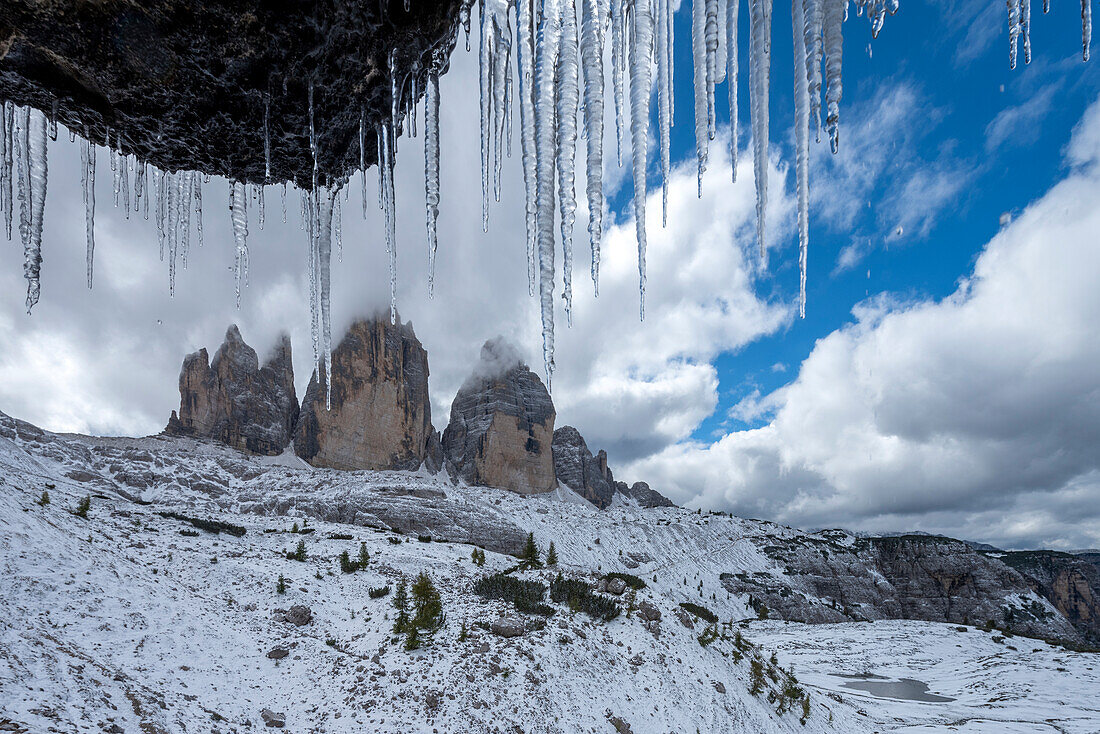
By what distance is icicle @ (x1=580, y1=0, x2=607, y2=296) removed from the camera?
129 inches

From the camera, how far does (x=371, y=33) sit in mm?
3270

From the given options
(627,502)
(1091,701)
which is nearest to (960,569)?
(1091,701)

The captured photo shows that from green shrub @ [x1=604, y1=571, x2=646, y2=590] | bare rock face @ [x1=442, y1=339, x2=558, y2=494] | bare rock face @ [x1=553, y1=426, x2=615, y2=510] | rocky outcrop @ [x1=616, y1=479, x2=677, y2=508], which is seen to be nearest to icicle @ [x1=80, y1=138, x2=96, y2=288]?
green shrub @ [x1=604, y1=571, x2=646, y2=590]

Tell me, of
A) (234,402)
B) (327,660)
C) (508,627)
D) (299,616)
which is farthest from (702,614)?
(234,402)

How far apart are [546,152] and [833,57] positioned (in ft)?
5.91

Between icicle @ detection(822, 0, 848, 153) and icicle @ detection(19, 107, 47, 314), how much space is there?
7.25 meters

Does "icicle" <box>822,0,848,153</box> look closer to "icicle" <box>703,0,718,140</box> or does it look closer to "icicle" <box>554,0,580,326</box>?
"icicle" <box>703,0,718,140</box>

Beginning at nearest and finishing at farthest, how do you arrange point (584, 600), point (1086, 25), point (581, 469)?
point (1086, 25)
point (584, 600)
point (581, 469)

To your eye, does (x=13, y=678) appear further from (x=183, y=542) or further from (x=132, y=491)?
(x=132, y=491)

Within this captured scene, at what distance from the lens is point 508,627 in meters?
9.64

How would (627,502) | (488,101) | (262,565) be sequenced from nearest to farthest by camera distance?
1. (488,101)
2. (262,565)
3. (627,502)

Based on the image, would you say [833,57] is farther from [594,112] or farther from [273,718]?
[273,718]

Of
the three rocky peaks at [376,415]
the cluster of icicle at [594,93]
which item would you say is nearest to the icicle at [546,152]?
the cluster of icicle at [594,93]

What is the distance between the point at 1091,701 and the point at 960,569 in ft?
150
